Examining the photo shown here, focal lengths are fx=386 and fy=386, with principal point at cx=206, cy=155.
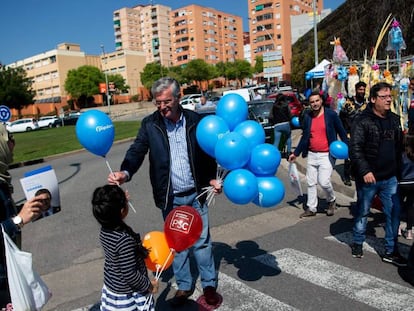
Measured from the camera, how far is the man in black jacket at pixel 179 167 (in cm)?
351

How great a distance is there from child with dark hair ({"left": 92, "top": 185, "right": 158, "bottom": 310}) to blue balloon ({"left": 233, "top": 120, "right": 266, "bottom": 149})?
1369 millimetres

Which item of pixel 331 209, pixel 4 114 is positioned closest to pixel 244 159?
pixel 331 209

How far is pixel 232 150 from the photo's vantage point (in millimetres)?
3213

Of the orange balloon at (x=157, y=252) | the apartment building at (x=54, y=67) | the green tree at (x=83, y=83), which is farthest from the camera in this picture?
the apartment building at (x=54, y=67)

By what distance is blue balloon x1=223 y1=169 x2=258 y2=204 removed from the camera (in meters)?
3.25

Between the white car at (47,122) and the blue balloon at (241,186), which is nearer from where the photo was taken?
the blue balloon at (241,186)

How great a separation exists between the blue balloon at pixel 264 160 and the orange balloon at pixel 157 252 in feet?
3.41

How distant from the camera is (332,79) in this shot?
1080 cm

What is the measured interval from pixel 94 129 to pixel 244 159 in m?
1.36

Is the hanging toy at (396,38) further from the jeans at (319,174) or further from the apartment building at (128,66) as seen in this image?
the apartment building at (128,66)

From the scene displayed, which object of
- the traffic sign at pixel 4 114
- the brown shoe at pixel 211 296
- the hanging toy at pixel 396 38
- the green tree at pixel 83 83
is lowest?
the brown shoe at pixel 211 296

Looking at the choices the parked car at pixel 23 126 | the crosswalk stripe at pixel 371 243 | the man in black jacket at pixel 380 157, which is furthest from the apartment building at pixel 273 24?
the man in black jacket at pixel 380 157

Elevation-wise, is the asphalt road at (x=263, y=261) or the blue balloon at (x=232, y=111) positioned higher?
the blue balloon at (x=232, y=111)

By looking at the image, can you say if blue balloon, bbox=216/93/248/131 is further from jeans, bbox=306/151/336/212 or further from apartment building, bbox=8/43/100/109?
apartment building, bbox=8/43/100/109
